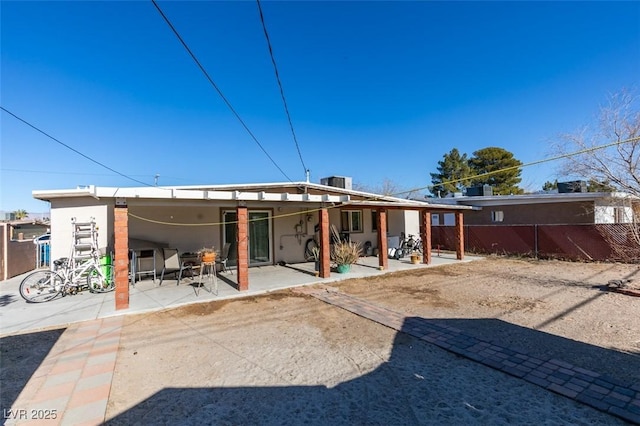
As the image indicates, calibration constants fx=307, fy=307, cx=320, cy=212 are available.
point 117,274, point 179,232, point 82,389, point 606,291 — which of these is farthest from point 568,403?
point 179,232

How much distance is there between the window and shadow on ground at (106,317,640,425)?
936 cm

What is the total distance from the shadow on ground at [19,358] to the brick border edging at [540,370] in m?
4.27

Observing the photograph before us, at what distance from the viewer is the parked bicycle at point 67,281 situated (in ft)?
21.8

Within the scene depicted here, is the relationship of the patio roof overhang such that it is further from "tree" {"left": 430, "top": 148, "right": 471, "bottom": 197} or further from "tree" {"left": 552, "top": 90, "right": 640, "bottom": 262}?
"tree" {"left": 430, "top": 148, "right": 471, "bottom": 197}

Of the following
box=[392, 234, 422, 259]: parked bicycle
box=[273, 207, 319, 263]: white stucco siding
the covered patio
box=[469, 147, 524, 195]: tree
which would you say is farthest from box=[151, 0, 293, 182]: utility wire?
box=[469, 147, 524, 195]: tree

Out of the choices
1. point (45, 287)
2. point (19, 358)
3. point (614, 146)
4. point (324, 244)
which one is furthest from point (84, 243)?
point (614, 146)

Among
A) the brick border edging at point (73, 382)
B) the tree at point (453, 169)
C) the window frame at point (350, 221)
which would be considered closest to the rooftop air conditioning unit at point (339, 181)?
the window frame at point (350, 221)

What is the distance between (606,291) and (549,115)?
7.72 meters

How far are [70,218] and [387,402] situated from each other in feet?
28.4

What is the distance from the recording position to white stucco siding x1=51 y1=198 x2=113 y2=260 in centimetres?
753

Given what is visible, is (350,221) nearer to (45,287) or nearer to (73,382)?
(45,287)

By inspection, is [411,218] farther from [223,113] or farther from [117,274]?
[117,274]

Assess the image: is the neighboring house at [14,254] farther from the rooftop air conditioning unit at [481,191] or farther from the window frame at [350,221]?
the rooftop air conditioning unit at [481,191]

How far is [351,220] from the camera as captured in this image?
12.8 m
